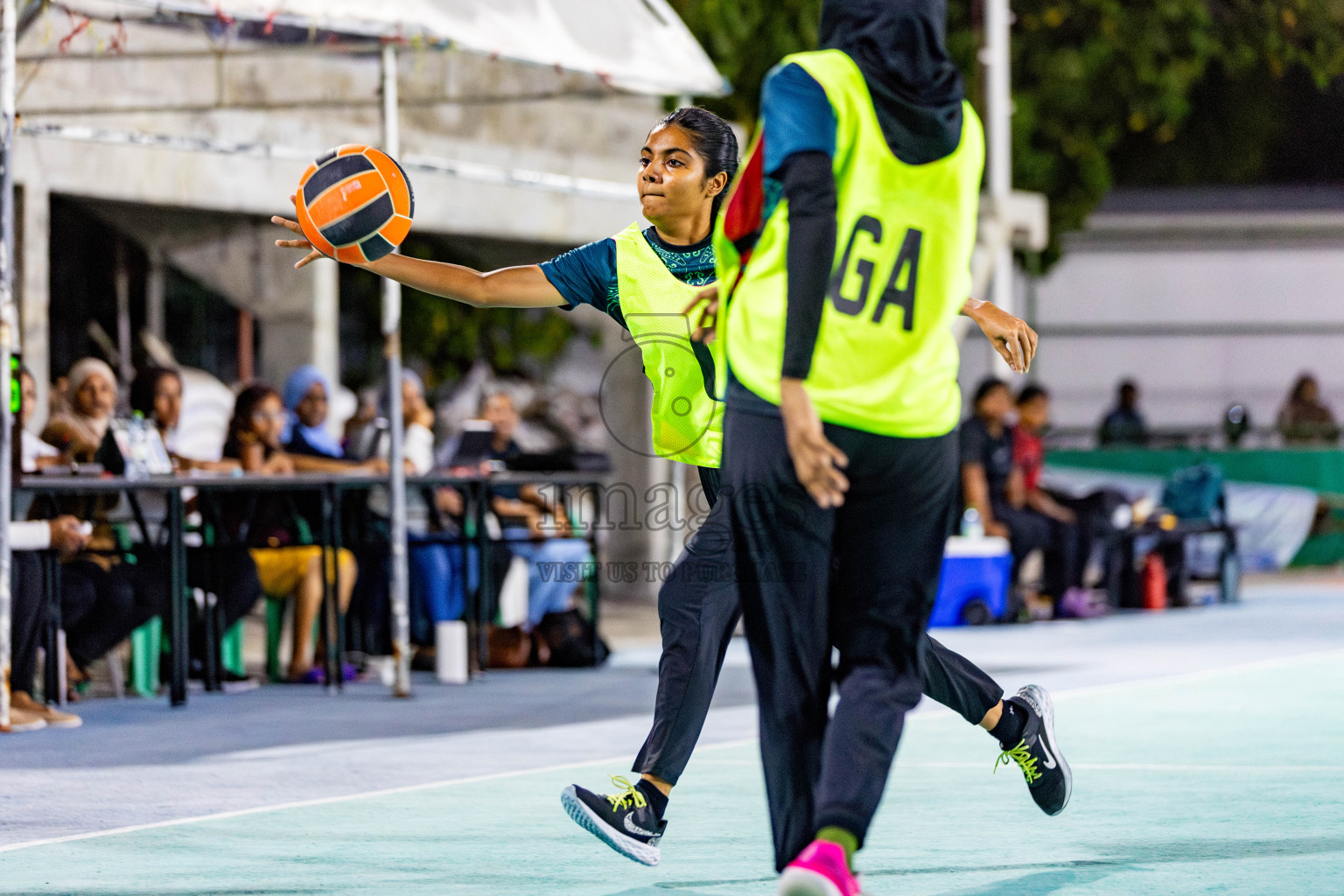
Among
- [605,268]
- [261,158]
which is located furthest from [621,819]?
[261,158]

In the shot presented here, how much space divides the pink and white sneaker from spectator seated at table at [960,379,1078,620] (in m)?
10.0

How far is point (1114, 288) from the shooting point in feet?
82.3

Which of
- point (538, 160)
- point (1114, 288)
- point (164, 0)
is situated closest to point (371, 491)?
point (164, 0)

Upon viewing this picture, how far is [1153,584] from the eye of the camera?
15203 millimetres

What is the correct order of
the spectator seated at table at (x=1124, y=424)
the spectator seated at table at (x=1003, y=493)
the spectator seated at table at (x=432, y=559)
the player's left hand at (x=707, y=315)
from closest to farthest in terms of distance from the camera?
the player's left hand at (x=707, y=315), the spectator seated at table at (x=432, y=559), the spectator seated at table at (x=1003, y=493), the spectator seated at table at (x=1124, y=424)

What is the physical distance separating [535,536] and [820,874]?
26.5 feet

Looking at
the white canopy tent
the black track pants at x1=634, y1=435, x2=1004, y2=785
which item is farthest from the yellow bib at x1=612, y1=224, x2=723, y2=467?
the white canopy tent

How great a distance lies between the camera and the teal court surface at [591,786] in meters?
4.88

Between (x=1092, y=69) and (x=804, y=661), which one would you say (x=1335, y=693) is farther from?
(x=1092, y=69)

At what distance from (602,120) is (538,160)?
0.70 meters

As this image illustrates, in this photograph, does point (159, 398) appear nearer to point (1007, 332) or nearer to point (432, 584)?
point (432, 584)

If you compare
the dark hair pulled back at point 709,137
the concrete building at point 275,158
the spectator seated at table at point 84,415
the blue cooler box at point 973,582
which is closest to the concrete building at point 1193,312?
the concrete building at point 275,158

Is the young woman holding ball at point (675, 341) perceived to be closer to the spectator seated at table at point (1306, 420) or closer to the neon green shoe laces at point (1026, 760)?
the neon green shoe laces at point (1026, 760)

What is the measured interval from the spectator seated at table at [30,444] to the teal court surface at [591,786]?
1.23 meters
